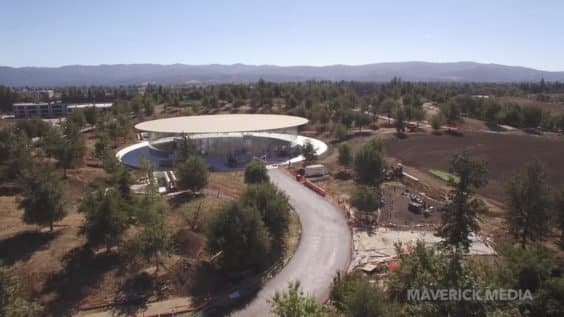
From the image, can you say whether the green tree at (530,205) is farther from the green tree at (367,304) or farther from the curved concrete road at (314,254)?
the green tree at (367,304)

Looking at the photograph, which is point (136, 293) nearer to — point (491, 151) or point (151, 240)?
point (151, 240)

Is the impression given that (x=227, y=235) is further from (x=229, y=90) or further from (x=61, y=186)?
(x=229, y=90)

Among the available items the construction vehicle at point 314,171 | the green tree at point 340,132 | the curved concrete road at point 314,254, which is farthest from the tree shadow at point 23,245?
the green tree at point 340,132

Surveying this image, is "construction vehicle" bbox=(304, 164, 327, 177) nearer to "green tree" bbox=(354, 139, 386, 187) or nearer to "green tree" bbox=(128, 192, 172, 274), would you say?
"green tree" bbox=(354, 139, 386, 187)

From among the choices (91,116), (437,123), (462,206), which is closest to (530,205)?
(462,206)

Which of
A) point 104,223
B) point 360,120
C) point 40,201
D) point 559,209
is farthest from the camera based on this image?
point 360,120

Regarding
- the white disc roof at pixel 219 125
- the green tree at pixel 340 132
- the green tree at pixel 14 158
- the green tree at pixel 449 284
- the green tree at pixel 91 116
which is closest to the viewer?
the green tree at pixel 449 284

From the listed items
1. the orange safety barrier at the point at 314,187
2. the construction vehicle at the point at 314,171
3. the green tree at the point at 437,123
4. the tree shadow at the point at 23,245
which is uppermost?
the green tree at the point at 437,123

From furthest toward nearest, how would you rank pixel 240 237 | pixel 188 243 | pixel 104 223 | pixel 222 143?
pixel 222 143 → pixel 188 243 → pixel 104 223 → pixel 240 237
